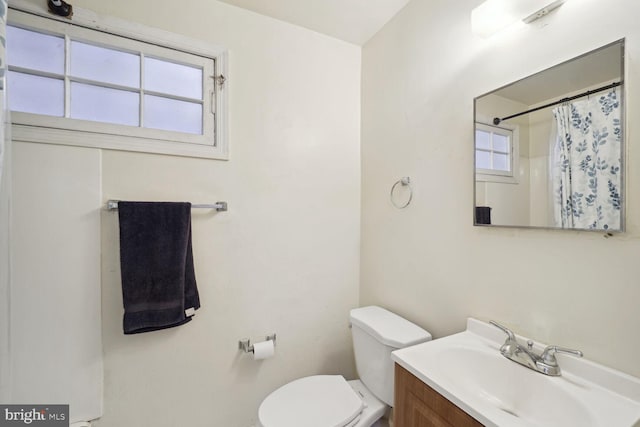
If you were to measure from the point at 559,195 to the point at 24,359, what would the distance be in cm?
215

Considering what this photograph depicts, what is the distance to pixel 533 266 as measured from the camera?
37.7 inches

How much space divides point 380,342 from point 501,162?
0.94 metres

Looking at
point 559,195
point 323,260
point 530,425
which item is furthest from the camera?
point 323,260

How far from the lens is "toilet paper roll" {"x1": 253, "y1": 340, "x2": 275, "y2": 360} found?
1473 mm

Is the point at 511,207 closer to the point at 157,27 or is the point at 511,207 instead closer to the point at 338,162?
the point at 338,162

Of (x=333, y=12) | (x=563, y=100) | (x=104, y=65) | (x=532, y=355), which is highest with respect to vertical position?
(x=333, y=12)

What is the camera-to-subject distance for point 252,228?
1554 millimetres

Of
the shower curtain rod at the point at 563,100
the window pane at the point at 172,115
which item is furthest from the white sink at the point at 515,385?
the window pane at the point at 172,115

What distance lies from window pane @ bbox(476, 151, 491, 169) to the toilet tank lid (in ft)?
2.56

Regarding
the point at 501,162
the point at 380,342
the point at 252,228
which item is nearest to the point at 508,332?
the point at 380,342

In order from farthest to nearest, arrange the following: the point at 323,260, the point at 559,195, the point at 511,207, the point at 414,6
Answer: the point at 323,260 < the point at 414,6 < the point at 511,207 < the point at 559,195

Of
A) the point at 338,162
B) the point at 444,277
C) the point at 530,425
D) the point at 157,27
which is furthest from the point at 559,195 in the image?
the point at 157,27

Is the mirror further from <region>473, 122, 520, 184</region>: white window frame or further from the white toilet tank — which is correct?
the white toilet tank

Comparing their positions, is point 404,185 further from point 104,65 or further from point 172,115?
point 104,65
